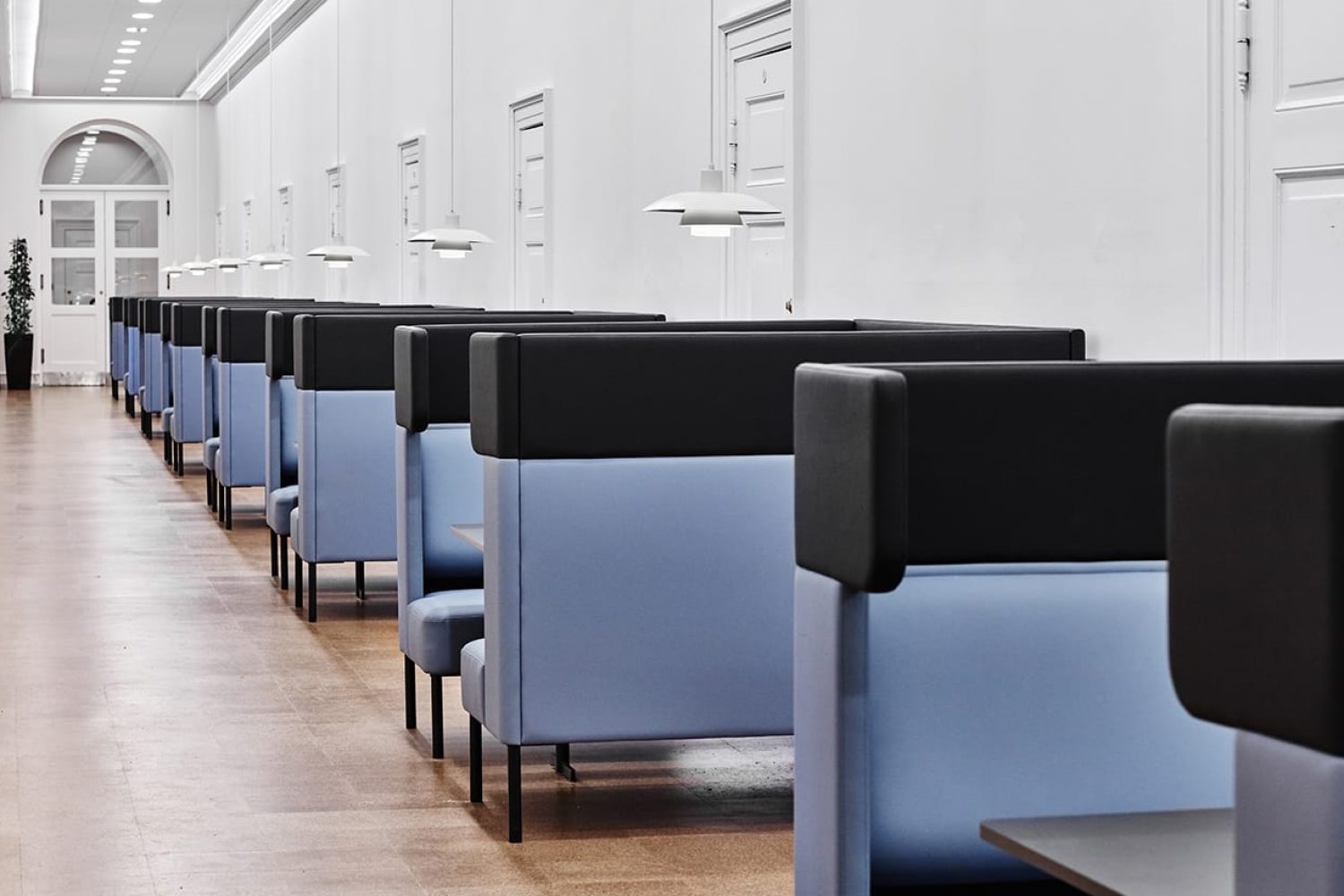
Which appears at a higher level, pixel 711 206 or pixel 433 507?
pixel 711 206

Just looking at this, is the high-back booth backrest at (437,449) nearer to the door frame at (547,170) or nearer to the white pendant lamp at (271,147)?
the door frame at (547,170)

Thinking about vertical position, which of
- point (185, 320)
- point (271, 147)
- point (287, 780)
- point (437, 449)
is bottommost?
point (287, 780)

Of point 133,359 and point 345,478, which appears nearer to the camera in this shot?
point 345,478

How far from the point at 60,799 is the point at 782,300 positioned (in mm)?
3765

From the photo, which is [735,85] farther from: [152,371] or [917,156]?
[152,371]

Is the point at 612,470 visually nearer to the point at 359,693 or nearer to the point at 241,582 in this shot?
the point at 359,693

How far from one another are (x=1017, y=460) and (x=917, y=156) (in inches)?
151

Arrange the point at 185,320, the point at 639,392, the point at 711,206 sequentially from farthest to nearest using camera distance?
1. the point at 185,320
2. the point at 711,206
3. the point at 639,392

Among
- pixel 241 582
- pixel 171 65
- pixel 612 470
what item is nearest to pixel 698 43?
pixel 241 582

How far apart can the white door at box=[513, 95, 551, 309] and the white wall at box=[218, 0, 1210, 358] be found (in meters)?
0.16

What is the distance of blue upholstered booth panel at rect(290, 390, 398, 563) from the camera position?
7.22 metres

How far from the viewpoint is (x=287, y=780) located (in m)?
4.79

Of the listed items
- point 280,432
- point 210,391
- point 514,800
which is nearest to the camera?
point 514,800

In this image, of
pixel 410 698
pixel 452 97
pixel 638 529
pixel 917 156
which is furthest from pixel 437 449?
pixel 452 97
